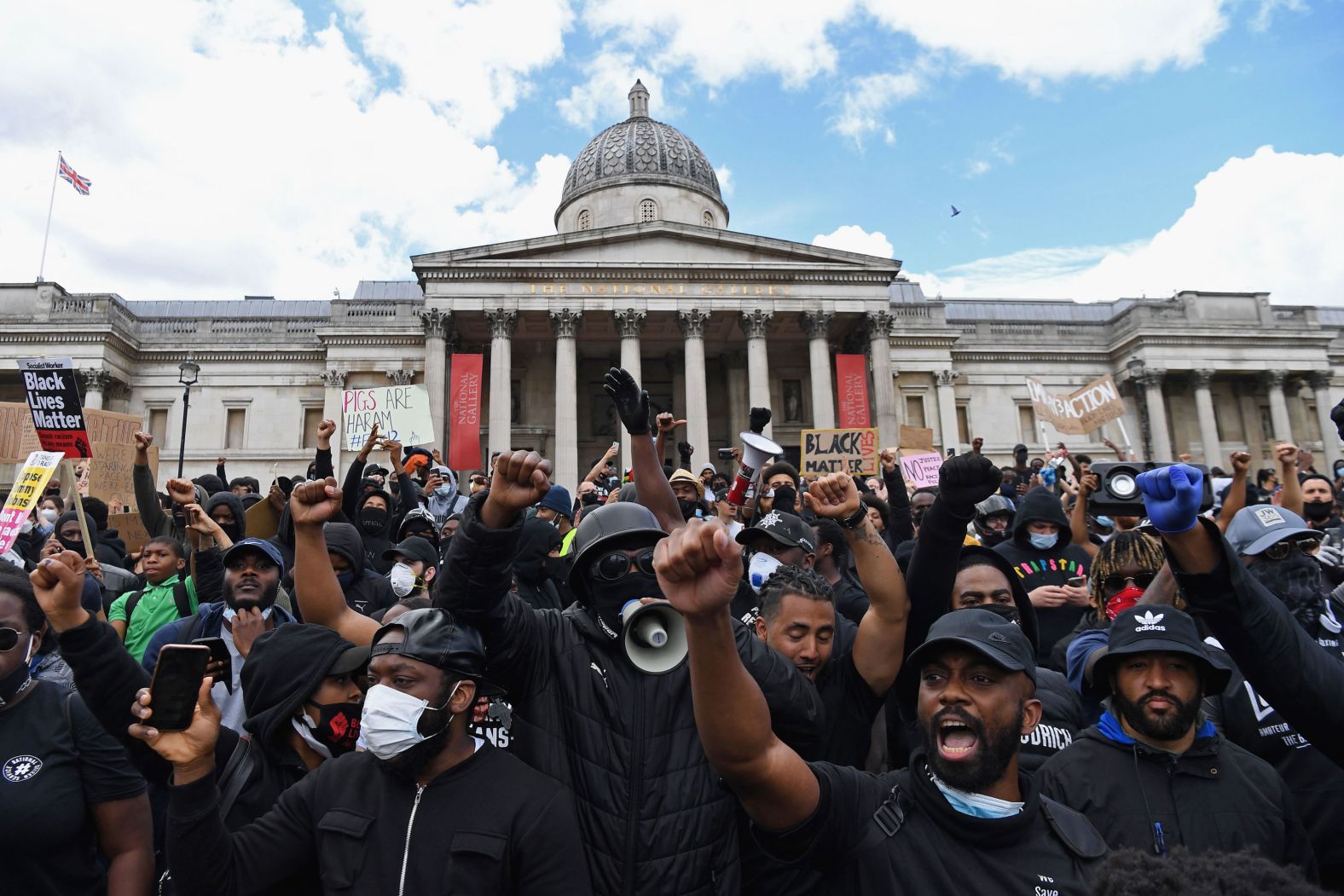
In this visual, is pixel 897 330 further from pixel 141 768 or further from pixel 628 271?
pixel 141 768

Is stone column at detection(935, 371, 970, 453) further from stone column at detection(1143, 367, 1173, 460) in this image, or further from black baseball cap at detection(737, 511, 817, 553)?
black baseball cap at detection(737, 511, 817, 553)

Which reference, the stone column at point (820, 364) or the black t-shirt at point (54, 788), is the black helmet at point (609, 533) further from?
the stone column at point (820, 364)

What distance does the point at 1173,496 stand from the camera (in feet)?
8.53

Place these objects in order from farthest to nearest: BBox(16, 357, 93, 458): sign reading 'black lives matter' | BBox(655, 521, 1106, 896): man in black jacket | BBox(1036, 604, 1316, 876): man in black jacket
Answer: BBox(16, 357, 93, 458): sign reading 'black lives matter'
BBox(1036, 604, 1316, 876): man in black jacket
BBox(655, 521, 1106, 896): man in black jacket

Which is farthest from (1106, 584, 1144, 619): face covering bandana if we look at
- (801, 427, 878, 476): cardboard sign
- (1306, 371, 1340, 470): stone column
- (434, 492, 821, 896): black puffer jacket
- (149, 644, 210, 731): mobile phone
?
(1306, 371, 1340, 470): stone column

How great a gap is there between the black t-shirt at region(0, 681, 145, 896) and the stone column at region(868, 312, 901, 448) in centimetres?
3053

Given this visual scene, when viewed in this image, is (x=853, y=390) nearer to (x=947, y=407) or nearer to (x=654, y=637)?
(x=947, y=407)

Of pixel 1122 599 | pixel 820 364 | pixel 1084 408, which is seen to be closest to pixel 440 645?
pixel 1122 599

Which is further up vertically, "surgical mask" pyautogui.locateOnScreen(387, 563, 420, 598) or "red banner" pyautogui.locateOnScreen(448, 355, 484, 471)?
"red banner" pyautogui.locateOnScreen(448, 355, 484, 471)

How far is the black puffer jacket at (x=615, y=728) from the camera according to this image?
262cm

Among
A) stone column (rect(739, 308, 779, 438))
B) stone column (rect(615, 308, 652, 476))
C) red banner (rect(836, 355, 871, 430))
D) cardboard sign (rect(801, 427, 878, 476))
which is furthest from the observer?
stone column (rect(739, 308, 779, 438))

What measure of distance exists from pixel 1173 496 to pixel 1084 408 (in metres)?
15.2

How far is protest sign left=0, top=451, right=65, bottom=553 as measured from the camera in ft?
20.2

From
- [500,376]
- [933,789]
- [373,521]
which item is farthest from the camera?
Result: [500,376]
